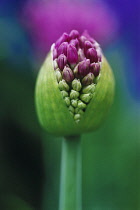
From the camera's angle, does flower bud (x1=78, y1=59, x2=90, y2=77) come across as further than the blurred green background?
No

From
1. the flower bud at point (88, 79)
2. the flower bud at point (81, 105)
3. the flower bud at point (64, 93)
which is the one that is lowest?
the flower bud at point (81, 105)

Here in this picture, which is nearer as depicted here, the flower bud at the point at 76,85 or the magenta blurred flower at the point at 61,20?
the flower bud at the point at 76,85

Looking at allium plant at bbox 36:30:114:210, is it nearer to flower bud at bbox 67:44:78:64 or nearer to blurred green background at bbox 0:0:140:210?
flower bud at bbox 67:44:78:64

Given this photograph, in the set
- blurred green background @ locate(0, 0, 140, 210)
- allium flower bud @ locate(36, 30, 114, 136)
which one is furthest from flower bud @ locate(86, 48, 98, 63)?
blurred green background @ locate(0, 0, 140, 210)

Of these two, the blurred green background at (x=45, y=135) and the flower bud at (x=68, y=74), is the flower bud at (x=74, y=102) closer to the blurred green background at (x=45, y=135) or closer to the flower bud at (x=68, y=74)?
the flower bud at (x=68, y=74)

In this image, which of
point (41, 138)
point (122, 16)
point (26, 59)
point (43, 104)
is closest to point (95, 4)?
point (122, 16)

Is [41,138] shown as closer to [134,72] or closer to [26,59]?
[26,59]

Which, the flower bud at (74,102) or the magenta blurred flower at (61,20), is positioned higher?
the magenta blurred flower at (61,20)

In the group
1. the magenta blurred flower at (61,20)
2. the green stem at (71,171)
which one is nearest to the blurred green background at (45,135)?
the magenta blurred flower at (61,20)

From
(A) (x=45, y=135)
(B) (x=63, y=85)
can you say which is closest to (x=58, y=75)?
(B) (x=63, y=85)
